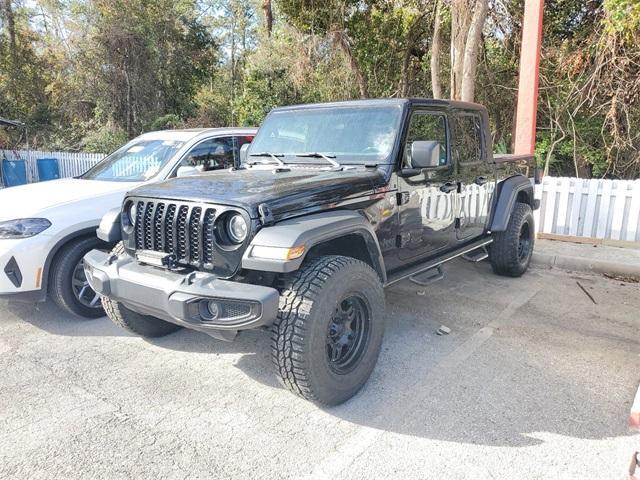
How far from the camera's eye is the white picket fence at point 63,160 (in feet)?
44.1

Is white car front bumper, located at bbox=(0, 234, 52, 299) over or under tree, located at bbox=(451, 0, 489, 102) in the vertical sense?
under

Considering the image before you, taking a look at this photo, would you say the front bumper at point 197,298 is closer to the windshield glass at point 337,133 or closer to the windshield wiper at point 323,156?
the windshield wiper at point 323,156

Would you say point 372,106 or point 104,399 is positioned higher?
point 372,106

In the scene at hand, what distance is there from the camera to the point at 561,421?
9.32ft

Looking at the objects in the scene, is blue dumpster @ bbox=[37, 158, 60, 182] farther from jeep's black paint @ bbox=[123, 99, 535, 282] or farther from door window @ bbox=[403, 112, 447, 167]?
door window @ bbox=[403, 112, 447, 167]

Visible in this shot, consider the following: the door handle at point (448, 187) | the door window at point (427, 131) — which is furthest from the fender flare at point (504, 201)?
the door window at point (427, 131)

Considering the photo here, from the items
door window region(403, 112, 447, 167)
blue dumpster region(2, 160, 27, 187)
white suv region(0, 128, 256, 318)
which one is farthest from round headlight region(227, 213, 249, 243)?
blue dumpster region(2, 160, 27, 187)

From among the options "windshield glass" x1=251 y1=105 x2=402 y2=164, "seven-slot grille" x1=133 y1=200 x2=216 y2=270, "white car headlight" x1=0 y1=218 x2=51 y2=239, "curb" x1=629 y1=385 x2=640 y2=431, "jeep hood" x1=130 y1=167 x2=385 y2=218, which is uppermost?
"windshield glass" x1=251 y1=105 x2=402 y2=164

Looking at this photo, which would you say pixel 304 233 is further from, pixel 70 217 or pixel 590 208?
pixel 590 208

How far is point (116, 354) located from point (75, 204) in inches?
57.7

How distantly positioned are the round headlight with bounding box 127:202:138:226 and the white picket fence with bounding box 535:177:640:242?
608 cm

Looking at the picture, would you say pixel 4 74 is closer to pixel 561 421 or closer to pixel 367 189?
pixel 367 189

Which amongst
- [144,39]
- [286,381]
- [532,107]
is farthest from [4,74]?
[286,381]

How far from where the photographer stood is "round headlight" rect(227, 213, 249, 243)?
2783 millimetres
